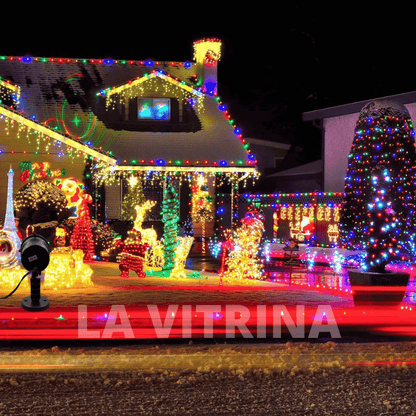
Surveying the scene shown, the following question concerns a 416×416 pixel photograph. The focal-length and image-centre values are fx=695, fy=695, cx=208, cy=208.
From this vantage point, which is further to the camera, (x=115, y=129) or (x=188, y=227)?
(x=188, y=227)

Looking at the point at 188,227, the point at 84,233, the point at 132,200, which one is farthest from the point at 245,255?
the point at 132,200

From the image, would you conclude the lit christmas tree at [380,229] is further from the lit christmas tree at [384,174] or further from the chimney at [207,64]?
the chimney at [207,64]

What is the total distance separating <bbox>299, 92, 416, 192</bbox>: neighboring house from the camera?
25.8 m

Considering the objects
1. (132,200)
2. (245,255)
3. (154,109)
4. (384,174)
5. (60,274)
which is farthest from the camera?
(154,109)

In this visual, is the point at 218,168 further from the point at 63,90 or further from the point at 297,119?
the point at 297,119

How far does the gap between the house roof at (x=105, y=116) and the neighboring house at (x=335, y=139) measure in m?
3.86

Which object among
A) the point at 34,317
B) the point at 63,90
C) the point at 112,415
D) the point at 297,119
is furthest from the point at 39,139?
the point at 297,119

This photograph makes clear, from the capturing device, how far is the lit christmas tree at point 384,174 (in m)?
11.8

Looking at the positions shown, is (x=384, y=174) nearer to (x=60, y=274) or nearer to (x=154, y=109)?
(x=60, y=274)

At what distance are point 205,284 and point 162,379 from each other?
24.0 ft

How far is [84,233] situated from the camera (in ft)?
61.8

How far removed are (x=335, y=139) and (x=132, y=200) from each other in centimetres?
811

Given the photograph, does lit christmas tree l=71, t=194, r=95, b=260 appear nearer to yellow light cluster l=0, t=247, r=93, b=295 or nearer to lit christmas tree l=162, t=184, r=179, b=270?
lit christmas tree l=162, t=184, r=179, b=270

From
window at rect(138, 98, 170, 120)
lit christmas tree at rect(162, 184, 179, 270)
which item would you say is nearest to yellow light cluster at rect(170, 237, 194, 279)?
lit christmas tree at rect(162, 184, 179, 270)
